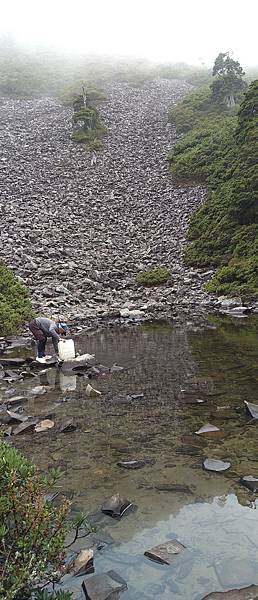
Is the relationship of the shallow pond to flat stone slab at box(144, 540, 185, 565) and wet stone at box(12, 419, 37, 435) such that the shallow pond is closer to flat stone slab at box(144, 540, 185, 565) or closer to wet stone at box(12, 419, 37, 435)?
flat stone slab at box(144, 540, 185, 565)

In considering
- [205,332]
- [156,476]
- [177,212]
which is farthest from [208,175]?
[156,476]

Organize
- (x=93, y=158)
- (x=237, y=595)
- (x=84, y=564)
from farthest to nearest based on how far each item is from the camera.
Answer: (x=93, y=158)
(x=84, y=564)
(x=237, y=595)

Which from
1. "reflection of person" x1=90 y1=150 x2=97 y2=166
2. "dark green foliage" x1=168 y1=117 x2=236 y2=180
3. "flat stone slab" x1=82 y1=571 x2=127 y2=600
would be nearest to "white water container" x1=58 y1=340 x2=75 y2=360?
"flat stone slab" x1=82 y1=571 x2=127 y2=600

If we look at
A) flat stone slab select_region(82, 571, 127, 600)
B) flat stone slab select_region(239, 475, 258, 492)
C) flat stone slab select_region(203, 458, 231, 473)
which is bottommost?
flat stone slab select_region(203, 458, 231, 473)

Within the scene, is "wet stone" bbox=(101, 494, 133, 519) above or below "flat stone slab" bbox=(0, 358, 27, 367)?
above

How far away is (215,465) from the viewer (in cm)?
526

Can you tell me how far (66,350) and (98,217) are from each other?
19567 millimetres

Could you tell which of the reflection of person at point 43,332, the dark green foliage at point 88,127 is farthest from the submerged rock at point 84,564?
the dark green foliage at point 88,127

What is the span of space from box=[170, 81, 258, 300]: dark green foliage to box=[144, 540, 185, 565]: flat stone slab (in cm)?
1660

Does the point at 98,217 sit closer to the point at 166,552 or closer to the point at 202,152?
the point at 202,152

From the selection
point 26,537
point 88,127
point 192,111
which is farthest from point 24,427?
point 192,111

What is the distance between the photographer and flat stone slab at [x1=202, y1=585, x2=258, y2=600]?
3162 millimetres

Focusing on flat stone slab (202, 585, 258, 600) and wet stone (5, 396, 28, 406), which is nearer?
flat stone slab (202, 585, 258, 600)

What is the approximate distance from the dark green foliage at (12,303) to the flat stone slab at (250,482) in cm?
1171
